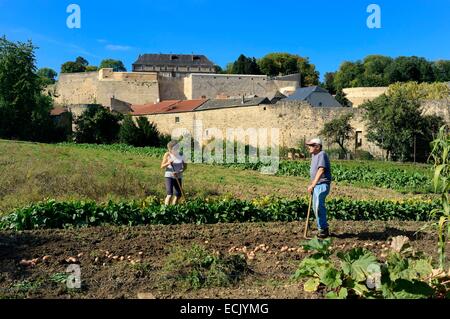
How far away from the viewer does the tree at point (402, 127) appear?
98.0ft

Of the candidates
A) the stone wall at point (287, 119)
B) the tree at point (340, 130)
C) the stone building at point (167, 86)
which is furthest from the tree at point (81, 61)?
the tree at point (340, 130)

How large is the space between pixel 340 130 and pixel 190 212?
81.0 feet

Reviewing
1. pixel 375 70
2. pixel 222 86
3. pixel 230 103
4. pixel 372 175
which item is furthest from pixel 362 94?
pixel 372 175

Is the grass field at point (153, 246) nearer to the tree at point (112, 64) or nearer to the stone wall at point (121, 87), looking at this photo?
the stone wall at point (121, 87)

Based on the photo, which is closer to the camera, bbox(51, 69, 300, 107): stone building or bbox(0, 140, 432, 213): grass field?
bbox(0, 140, 432, 213): grass field

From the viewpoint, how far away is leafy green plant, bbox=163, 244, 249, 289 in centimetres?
546

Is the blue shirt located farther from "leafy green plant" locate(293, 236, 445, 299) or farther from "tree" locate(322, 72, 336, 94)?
"tree" locate(322, 72, 336, 94)

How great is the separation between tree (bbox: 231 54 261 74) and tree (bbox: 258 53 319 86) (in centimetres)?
673

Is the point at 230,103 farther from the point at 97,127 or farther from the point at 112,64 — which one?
the point at 112,64

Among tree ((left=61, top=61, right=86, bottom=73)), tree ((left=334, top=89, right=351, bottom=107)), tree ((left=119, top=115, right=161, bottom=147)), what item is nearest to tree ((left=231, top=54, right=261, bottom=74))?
tree ((left=334, top=89, right=351, bottom=107))

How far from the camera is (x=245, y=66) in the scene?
7712 cm

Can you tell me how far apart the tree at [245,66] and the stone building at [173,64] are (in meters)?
5.21
